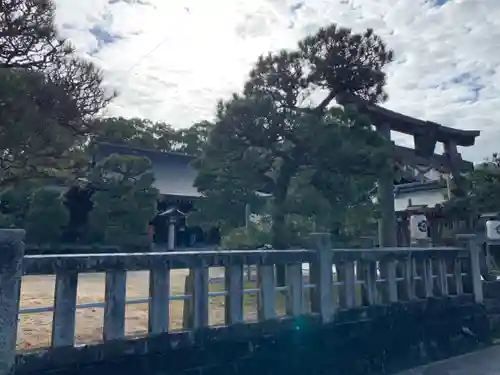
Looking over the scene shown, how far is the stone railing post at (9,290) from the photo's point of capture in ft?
8.93

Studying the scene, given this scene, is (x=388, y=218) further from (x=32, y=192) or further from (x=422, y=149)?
(x=32, y=192)

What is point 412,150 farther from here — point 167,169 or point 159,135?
point 159,135

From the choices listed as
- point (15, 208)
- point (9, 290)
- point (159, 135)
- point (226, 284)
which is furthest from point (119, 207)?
point (159, 135)

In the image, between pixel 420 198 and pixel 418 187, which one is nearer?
pixel 420 198

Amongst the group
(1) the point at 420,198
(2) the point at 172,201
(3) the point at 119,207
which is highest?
(2) the point at 172,201

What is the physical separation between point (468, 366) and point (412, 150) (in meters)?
3.89

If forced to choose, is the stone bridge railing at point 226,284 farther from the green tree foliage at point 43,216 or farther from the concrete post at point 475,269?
the green tree foliage at point 43,216

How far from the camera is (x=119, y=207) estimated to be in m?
14.2

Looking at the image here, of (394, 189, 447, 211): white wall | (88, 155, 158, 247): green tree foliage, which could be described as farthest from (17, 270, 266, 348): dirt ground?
(394, 189, 447, 211): white wall

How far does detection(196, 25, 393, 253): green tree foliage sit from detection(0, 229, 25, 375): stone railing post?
4105mm

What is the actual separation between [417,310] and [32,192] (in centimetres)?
1196

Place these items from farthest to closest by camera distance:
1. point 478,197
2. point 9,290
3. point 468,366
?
point 478,197
point 468,366
point 9,290

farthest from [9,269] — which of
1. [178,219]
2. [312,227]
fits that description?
[178,219]

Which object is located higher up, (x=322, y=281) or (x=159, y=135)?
(x=159, y=135)
